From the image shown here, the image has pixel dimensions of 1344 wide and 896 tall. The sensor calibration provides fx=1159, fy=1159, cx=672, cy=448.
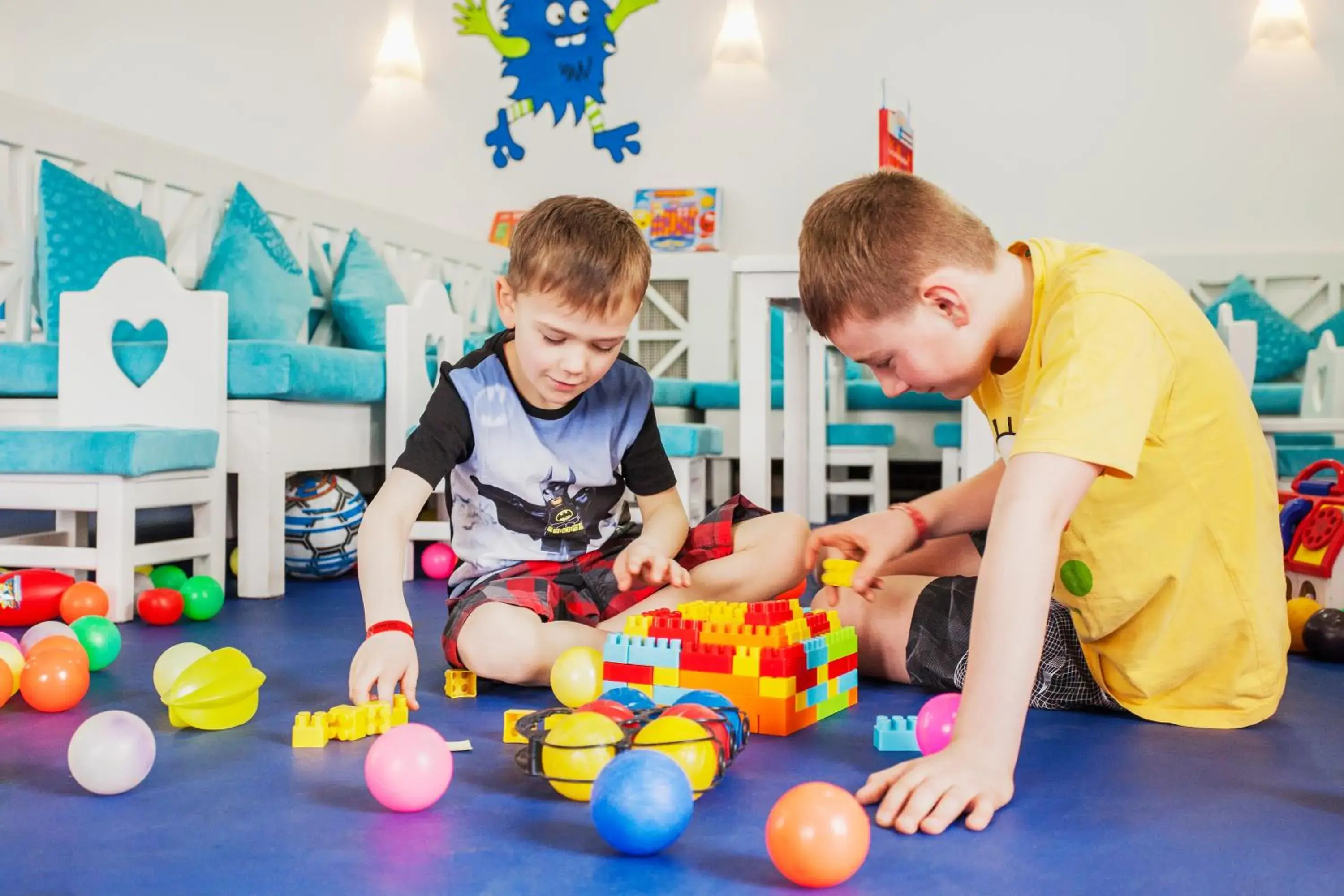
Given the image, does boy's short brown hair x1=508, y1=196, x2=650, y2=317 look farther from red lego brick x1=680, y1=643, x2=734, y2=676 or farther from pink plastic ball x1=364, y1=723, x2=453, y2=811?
pink plastic ball x1=364, y1=723, x2=453, y2=811

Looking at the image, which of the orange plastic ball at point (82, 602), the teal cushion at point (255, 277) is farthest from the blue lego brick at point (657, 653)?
the teal cushion at point (255, 277)

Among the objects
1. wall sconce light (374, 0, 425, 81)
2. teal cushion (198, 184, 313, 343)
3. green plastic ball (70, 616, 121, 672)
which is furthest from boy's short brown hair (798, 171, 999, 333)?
wall sconce light (374, 0, 425, 81)

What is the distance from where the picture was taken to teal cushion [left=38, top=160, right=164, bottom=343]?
84.0 inches

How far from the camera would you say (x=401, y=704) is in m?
1.13

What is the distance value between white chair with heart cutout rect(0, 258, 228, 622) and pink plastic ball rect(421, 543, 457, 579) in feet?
1.31

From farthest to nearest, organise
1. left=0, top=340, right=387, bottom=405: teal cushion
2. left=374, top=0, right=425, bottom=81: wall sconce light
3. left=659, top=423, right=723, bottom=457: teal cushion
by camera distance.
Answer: left=374, top=0, right=425, bottom=81: wall sconce light → left=659, top=423, right=723, bottom=457: teal cushion → left=0, top=340, right=387, bottom=405: teal cushion

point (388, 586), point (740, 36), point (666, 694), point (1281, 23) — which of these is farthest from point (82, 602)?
point (1281, 23)

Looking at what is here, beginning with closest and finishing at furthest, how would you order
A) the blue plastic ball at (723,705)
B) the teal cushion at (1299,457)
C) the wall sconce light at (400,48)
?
the blue plastic ball at (723,705)
the teal cushion at (1299,457)
the wall sconce light at (400,48)

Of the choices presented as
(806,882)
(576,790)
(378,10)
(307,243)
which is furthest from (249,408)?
(378,10)

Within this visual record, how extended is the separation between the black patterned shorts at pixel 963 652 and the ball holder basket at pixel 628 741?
332mm

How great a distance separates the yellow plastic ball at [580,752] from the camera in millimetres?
883

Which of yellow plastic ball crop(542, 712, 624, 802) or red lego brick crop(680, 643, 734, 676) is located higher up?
red lego brick crop(680, 643, 734, 676)

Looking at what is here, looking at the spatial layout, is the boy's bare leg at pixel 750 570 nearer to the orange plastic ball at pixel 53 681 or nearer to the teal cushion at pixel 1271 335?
the orange plastic ball at pixel 53 681

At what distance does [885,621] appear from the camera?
136 centimetres
